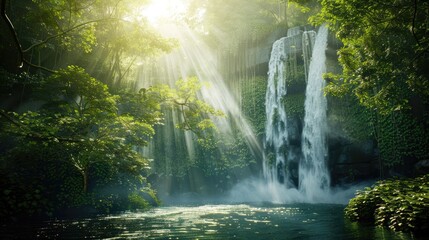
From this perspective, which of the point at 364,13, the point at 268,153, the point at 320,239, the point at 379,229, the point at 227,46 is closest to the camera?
the point at 320,239

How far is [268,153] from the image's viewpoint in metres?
24.5

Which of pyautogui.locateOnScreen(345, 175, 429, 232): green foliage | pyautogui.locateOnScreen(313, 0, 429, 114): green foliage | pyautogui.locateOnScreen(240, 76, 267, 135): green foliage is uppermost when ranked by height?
pyautogui.locateOnScreen(240, 76, 267, 135): green foliage

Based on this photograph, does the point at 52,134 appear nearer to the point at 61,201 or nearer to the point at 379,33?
the point at 61,201

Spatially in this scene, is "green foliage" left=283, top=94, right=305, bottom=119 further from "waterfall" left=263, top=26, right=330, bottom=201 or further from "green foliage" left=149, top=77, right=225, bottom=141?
"green foliage" left=149, top=77, right=225, bottom=141

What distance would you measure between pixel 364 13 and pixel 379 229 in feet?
17.9

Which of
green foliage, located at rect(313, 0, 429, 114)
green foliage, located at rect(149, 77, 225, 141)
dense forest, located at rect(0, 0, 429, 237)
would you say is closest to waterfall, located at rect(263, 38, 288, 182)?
dense forest, located at rect(0, 0, 429, 237)

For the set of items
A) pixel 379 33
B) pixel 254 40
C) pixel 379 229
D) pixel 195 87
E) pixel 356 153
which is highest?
pixel 254 40

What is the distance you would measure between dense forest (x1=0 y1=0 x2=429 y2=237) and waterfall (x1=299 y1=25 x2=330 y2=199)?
2.10 ft

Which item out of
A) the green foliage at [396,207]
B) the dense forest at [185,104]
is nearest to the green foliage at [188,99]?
the dense forest at [185,104]

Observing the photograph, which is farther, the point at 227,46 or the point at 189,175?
the point at 227,46

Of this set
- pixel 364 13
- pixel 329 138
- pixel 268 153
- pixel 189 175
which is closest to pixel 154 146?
pixel 189 175

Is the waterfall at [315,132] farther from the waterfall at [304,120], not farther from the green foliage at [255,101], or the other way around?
the green foliage at [255,101]

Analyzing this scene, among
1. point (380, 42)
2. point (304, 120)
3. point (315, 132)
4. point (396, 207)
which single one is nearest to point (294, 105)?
point (304, 120)

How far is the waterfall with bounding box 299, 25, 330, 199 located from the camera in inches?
766
